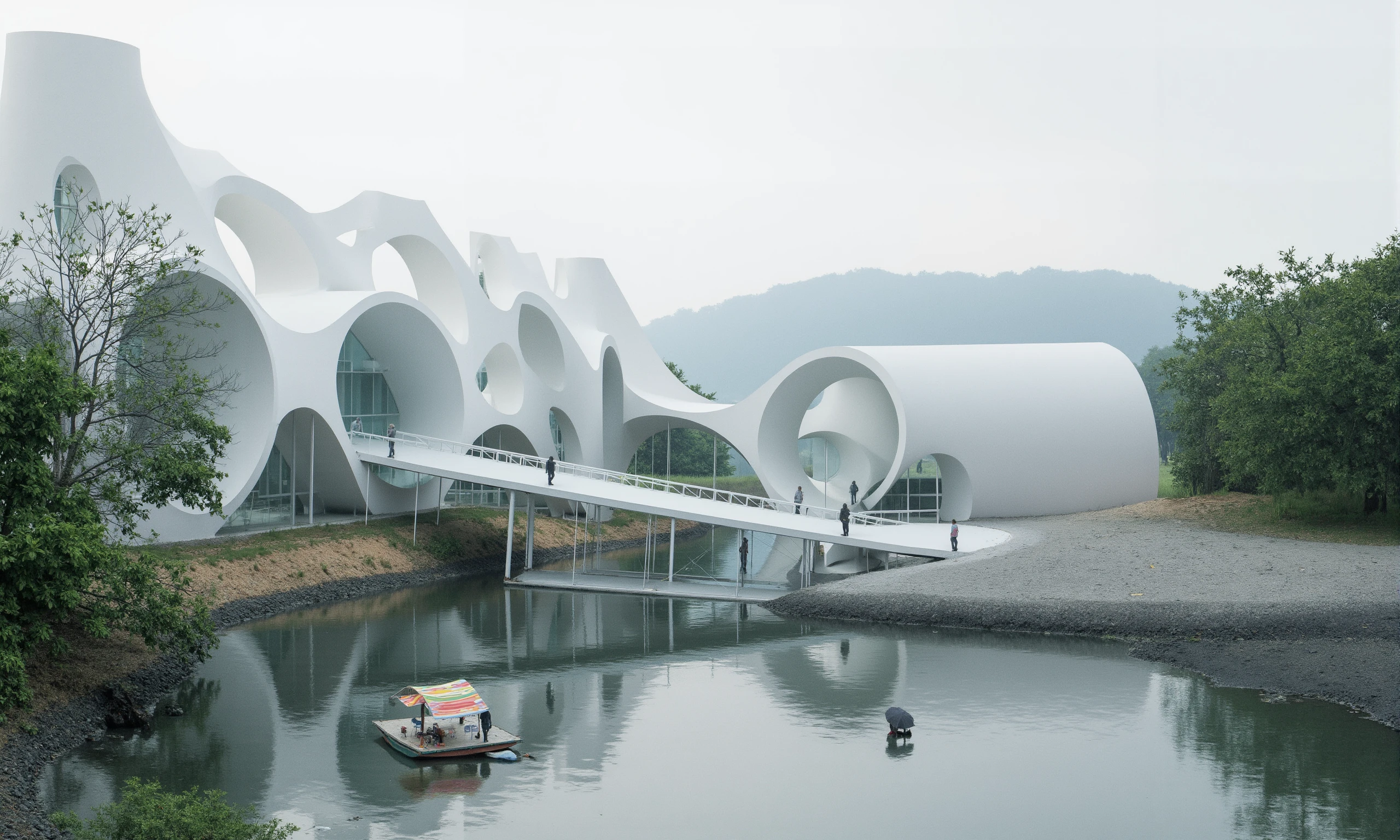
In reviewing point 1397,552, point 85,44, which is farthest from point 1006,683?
point 85,44

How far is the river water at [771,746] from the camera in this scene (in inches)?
488

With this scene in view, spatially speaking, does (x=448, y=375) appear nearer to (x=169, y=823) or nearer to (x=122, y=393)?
(x=122, y=393)

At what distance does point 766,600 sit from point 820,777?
11.7 meters

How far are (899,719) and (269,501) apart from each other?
19.9 meters

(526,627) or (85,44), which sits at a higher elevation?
(85,44)

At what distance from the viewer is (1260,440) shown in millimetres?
27734

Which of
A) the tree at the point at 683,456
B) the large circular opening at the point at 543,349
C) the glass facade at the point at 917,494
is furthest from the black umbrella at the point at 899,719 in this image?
the tree at the point at 683,456

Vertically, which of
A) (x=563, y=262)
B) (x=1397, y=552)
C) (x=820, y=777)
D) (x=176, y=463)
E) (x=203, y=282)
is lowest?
(x=820, y=777)

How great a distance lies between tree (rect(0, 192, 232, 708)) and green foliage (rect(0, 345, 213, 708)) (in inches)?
0.7

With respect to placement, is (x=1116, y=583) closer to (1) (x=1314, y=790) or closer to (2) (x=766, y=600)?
(2) (x=766, y=600)

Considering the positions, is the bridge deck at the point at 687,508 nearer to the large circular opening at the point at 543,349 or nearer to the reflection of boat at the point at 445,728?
the large circular opening at the point at 543,349

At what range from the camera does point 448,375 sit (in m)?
33.9

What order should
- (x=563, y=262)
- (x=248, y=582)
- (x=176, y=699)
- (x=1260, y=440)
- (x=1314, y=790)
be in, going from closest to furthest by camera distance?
(x=1314, y=790)
(x=176, y=699)
(x=248, y=582)
(x=1260, y=440)
(x=563, y=262)

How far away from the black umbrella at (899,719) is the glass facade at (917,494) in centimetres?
2005
